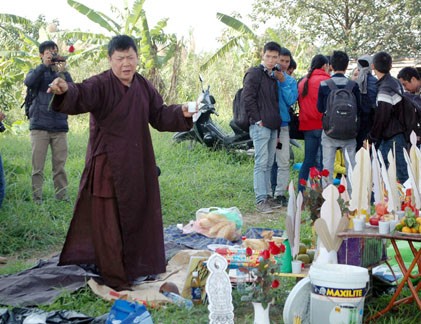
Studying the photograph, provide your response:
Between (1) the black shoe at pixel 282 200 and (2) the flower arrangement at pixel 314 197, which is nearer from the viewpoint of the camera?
(2) the flower arrangement at pixel 314 197

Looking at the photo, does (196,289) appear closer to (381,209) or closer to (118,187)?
(118,187)

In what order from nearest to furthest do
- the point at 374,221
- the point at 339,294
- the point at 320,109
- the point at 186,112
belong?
the point at 339,294 < the point at 374,221 < the point at 186,112 < the point at 320,109

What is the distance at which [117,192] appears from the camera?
16.6 ft

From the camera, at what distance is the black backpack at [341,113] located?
24.3 ft

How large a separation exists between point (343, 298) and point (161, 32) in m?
13.1

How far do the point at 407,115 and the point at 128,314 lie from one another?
4713 mm

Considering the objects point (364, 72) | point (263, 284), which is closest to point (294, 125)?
point (364, 72)

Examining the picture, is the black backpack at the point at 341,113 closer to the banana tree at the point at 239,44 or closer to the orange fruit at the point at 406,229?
the orange fruit at the point at 406,229

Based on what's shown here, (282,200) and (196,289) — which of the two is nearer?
(196,289)

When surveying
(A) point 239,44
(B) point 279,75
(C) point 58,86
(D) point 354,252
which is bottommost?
(D) point 354,252

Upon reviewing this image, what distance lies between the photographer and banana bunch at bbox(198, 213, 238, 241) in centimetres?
659

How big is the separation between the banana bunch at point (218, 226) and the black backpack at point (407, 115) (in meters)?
2.27

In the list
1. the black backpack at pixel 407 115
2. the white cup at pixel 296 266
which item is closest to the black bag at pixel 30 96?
the black backpack at pixel 407 115

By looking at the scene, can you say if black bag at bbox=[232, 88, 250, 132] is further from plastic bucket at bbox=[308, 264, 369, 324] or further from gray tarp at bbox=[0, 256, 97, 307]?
plastic bucket at bbox=[308, 264, 369, 324]
